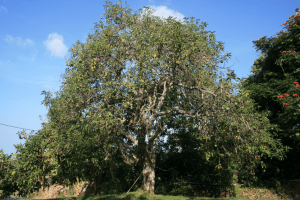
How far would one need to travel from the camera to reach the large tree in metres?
8.46

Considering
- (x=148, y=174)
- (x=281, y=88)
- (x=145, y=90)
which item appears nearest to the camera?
(x=145, y=90)

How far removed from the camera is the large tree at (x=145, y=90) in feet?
27.8

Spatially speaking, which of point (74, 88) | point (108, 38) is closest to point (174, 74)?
point (108, 38)

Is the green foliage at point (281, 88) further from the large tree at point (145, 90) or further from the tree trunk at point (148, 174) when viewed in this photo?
the tree trunk at point (148, 174)

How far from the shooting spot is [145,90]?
912 cm

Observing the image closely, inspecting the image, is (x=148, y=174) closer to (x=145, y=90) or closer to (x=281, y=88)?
(x=145, y=90)

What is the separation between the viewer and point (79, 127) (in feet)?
29.5

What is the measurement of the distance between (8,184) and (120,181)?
7756 millimetres

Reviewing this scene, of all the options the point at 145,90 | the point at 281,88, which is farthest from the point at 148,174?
the point at 281,88

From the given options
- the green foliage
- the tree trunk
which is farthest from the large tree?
the green foliage

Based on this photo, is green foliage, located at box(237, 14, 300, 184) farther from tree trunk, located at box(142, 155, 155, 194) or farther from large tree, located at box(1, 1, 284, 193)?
tree trunk, located at box(142, 155, 155, 194)

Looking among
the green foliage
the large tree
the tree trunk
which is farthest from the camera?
the green foliage

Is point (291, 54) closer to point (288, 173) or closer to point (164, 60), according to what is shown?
point (288, 173)

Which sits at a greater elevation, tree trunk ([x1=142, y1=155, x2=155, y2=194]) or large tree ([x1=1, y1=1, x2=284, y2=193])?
large tree ([x1=1, y1=1, x2=284, y2=193])
